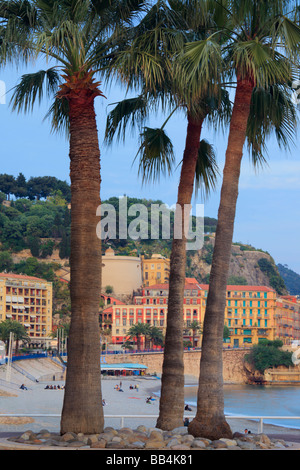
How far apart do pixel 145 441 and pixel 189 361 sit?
304 feet

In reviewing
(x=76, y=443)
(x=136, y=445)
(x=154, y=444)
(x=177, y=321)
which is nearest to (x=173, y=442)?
(x=154, y=444)

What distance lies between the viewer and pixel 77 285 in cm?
985

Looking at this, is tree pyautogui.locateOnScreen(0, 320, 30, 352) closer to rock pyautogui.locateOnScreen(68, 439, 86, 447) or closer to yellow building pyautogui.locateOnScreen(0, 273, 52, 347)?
yellow building pyautogui.locateOnScreen(0, 273, 52, 347)

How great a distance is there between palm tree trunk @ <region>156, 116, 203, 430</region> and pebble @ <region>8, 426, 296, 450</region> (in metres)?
1.61

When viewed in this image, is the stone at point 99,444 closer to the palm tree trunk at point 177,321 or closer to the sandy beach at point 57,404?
the palm tree trunk at point 177,321

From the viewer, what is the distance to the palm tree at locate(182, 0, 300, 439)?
9875 millimetres

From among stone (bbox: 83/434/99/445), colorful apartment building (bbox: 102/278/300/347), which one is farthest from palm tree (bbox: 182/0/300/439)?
colorful apartment building (bbox: 102/278/300/347)

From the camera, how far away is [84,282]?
9.84 metres

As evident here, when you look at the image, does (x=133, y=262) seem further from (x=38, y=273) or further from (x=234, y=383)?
(x=234, y=383)

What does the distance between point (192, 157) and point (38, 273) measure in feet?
423

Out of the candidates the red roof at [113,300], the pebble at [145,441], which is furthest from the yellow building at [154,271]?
the pebble at [145,441]

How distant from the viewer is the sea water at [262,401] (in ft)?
200

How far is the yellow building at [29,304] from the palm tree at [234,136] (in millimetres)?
95551
